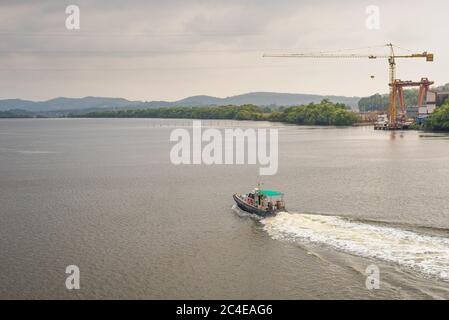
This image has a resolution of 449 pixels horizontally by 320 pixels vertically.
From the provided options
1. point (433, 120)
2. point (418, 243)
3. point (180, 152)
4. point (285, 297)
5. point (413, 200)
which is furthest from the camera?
point (433, 120)

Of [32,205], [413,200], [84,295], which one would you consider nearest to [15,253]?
[84,295]

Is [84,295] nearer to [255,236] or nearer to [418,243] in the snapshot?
[255,236]

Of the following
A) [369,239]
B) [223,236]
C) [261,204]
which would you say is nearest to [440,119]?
[261,204]

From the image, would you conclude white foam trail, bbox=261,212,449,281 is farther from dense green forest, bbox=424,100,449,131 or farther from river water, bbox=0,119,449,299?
dense green forest, bbox=424,100,449,131

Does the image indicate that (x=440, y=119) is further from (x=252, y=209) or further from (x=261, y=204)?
(x=252, y=209)

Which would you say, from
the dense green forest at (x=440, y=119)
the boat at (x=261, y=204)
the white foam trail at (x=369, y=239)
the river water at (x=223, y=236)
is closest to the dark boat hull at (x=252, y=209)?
the boat at (x=261, y=204)
